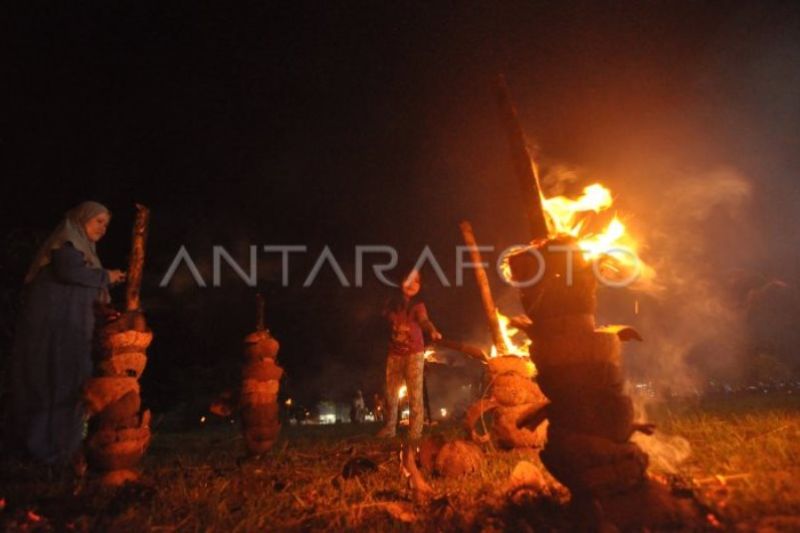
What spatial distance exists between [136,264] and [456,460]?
3271 millimetres

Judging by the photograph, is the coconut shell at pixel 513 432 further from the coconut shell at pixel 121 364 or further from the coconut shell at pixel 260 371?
the coconut shell at pixel 121 364

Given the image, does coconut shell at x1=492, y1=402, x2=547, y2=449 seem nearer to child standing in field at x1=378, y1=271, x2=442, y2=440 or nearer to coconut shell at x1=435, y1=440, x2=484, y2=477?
coconut shell at x1=435, y1=440, x2=484, y2=477

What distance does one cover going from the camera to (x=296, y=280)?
694 inches

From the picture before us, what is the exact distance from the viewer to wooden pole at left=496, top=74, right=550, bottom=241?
3297 millimetres

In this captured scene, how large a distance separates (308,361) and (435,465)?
2046 centimetres

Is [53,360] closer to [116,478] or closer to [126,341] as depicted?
[126,341]

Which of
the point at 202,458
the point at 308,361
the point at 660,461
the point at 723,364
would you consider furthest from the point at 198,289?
the point at 723,364

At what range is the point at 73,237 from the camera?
5.69 m

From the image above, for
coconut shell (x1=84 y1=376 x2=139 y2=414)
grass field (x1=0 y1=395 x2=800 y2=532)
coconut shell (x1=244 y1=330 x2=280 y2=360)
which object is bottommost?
grass field (x1=0 y1=395 x2=800 y2=532)

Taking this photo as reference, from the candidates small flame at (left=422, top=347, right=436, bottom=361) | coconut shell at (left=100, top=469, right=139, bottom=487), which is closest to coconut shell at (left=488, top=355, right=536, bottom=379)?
small flame at (left=422, top=347, right=436, bottom=361)

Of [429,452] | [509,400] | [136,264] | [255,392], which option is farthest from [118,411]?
[509,400]

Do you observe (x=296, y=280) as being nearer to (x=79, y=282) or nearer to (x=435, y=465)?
(x=79, y=282)

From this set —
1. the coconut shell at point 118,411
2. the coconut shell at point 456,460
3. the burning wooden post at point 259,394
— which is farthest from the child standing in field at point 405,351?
the coconut shell at point 118,411

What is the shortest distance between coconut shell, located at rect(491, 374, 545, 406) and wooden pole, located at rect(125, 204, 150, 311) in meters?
3.75
